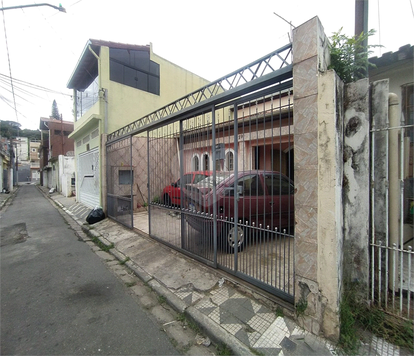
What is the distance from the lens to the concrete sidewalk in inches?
79.5

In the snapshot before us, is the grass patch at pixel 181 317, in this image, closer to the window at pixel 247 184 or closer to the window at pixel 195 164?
the window at pixel 247 184

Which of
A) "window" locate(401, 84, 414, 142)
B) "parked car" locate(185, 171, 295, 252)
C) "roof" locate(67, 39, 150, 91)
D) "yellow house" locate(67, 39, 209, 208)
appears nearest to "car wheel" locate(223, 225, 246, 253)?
"parked car" locate(185, 171, 295, 252)

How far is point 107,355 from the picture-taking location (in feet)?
6.79

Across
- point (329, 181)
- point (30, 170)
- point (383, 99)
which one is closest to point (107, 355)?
point (329, 181)

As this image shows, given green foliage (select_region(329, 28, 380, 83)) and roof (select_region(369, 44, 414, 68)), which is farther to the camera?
roof (select_region(369, 44, 414, 68))

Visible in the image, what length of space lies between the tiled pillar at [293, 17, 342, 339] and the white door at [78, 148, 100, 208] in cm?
956

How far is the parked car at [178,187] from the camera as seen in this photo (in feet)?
13.0

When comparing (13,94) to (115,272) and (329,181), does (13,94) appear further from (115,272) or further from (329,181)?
(329,181)

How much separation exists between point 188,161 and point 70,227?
19.6 feet

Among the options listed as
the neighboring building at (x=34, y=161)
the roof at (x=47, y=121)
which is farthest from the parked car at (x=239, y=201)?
the neighboring building at (x=34, y=161)

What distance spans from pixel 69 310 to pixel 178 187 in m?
2.67

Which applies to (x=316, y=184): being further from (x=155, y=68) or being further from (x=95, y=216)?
(x=155, y=68)

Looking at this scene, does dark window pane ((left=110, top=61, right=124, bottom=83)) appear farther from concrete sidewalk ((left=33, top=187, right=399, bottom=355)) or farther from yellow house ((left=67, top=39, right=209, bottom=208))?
concrete sidewalk ((left=33, top=187, right=399, bottom=355))

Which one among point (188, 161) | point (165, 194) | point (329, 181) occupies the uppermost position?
point (188, 161)
